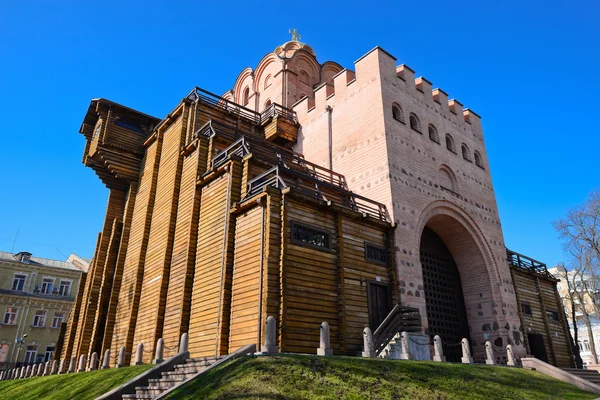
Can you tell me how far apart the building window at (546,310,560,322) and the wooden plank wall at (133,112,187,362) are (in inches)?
784

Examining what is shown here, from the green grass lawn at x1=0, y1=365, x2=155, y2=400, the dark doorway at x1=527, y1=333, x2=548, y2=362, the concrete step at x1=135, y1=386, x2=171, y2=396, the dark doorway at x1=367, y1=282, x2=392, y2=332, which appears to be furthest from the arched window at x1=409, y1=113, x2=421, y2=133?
the concrete step at x1=135, y1=386, x2=171, y2=396

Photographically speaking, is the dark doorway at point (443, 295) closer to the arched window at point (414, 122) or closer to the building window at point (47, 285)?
the arched window at point (414, 122)

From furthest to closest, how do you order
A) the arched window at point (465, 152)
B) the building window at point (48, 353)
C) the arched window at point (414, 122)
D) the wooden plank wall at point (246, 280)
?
the building window at point (48, 353) < the arched window at point (465, 152) < the arched window at point (414, 122) < the wooden plank wall at point (246, 280)

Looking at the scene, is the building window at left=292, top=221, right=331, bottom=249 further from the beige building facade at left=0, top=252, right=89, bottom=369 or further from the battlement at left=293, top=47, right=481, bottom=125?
the beige building facade at left=0, top=252, right=89, bottom=369

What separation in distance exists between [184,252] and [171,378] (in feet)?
22.5

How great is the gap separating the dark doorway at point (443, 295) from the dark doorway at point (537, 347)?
417 cm

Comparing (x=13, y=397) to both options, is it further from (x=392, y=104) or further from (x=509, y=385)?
(x=392, y=104)

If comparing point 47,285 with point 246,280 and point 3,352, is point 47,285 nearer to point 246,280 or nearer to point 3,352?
point 3,352

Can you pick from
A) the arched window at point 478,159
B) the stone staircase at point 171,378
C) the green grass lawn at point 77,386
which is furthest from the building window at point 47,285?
the arched window at point 478,159

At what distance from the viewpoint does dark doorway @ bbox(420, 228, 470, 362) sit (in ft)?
62.4

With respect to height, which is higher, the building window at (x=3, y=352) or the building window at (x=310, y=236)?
the building window at (x=310, y=236)

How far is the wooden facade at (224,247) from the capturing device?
43.9 feet

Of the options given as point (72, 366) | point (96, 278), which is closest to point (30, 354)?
point (96, 278)

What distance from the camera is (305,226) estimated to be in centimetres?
1428
